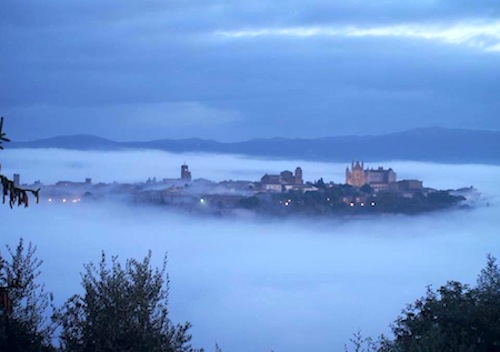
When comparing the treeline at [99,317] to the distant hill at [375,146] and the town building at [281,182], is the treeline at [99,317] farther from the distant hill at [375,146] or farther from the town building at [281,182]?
the distant hill at [375,146]

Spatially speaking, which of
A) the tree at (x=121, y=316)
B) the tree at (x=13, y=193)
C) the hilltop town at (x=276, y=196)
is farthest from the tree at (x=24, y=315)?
the hilltop town at (x=276, y=196)

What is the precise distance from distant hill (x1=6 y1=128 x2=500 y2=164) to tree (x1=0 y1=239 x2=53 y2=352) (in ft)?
372

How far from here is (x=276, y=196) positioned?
114 metres

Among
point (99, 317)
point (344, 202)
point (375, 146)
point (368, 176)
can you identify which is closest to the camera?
point (99, 317)

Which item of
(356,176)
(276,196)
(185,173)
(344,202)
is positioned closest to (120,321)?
(344,202)

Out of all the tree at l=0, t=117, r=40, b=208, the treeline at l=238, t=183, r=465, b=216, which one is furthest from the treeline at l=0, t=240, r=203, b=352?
the treeline at l=238, t=183, r=465, b=216

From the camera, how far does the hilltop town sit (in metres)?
106

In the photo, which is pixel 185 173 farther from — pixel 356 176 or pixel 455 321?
pixel 455 321

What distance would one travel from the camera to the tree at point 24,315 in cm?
991

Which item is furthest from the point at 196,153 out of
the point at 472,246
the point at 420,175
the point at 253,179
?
the point at 472,246

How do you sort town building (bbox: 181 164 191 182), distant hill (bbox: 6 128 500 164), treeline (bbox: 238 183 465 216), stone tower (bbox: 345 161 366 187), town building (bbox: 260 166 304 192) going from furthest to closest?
town building (bbox: 181 164 191 182)
distant hill (bbox: 6 128 500 164)
stone tower (bbox: 345 161 366 187)
town building (bbox: 260 166 304 192)
treeline (bbox: 238 183 465 216)

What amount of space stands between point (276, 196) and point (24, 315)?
102738 millimetres

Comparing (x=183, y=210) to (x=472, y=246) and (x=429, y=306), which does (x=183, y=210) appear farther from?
(x=429, y=306)

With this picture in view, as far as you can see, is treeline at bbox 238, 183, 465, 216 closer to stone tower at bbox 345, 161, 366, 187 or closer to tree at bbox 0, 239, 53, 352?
stone tower at bbox 345, 161, 366, 187
